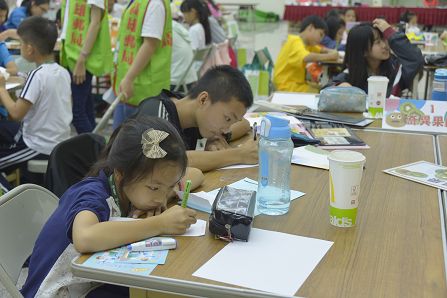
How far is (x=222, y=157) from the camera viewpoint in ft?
6.18

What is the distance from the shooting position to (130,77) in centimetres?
319

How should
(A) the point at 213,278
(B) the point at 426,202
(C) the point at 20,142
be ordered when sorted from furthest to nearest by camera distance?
(C) the point at 20,142
(B) the point at 426,202
(A) the point at 213,278

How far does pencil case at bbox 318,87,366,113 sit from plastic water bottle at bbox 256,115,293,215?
1.20m

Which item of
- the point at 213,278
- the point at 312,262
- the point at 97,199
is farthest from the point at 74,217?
the point at 312,262

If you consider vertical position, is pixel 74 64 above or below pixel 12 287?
above

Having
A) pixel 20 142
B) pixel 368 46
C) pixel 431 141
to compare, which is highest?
pixel 368 46

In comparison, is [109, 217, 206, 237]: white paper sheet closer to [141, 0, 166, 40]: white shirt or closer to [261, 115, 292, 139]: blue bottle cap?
[261, 115, 292, 139]: blue bottle cap

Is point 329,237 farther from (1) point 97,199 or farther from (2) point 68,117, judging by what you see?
(2) point 68,117

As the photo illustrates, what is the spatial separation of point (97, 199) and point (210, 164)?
0.55 metres

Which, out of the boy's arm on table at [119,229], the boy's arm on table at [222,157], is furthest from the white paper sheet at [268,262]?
the boy's arm on table at [222,157]

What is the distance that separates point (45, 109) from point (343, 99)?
150cm

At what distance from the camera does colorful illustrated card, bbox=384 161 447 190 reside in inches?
68.1

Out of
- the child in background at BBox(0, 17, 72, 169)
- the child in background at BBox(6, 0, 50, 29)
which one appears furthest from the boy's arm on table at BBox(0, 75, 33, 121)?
the child in background at BBox(6, 0, 50, 29)

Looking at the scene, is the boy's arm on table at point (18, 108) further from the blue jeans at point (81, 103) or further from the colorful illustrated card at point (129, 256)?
the colorful illustrated card at point (129, 256)
